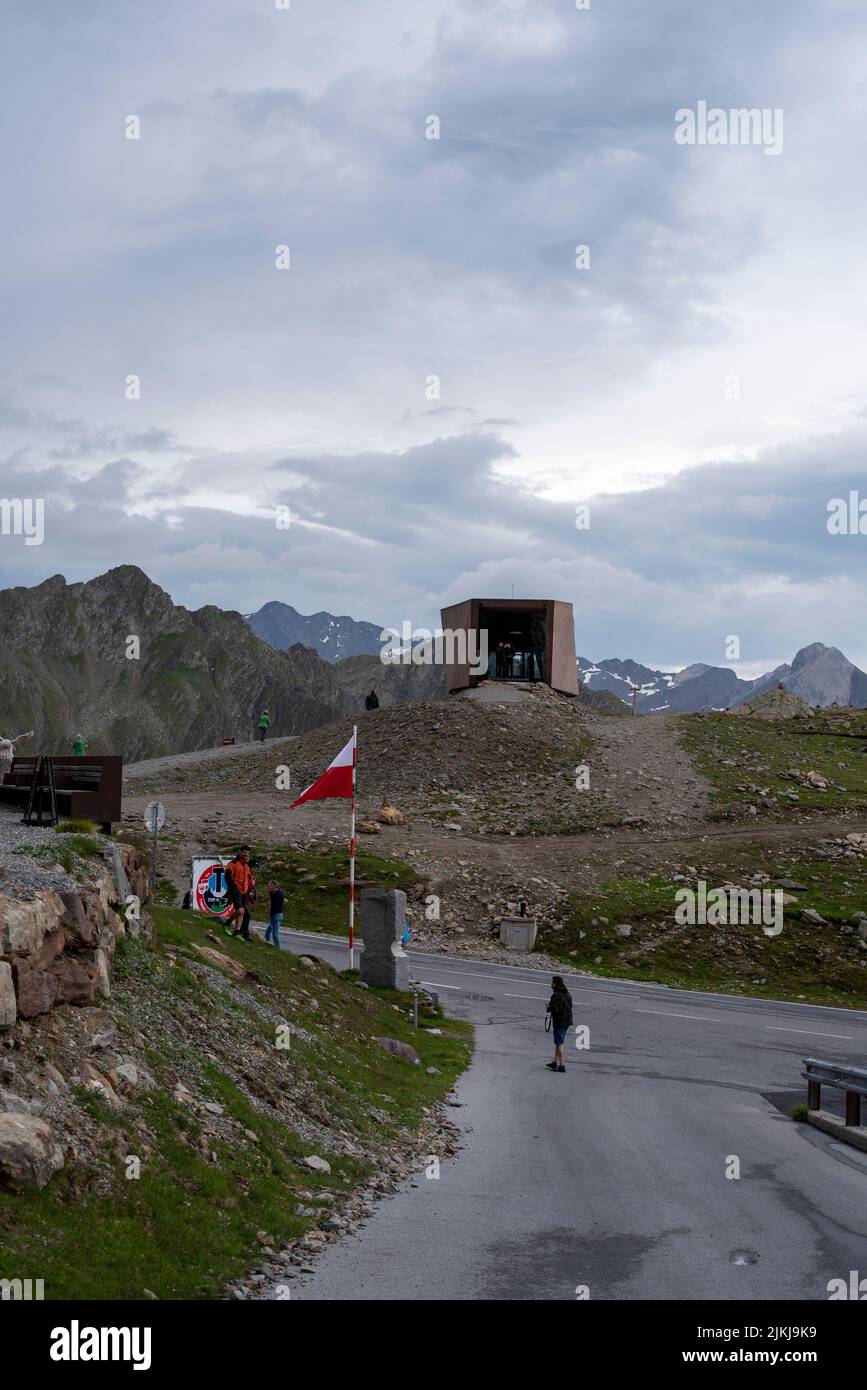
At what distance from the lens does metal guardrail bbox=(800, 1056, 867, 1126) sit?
15.6 metres

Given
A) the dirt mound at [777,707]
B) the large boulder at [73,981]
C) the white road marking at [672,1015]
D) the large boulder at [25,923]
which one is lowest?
the white road marking at [672,1015]

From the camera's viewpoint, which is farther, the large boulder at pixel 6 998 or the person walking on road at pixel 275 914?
the person walking on road at pixel 275 914

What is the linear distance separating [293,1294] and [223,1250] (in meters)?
0.78

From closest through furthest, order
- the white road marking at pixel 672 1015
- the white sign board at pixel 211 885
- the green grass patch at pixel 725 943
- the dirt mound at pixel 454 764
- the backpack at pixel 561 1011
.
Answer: the backpack at pixel 561 1011 < the white sign board at pixel 211 885 < the white road marking at pixel 672 1015 < the green grass patch at pixel 725 943 < the dirt mound at pixel 454 764

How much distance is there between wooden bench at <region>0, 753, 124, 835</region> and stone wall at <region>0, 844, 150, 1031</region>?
9.11 metres

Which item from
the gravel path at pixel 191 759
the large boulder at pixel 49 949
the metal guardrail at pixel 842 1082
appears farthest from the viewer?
the gravel path at pixel 191 759

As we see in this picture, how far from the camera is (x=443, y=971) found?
110 feet

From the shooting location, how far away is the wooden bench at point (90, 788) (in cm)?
2225

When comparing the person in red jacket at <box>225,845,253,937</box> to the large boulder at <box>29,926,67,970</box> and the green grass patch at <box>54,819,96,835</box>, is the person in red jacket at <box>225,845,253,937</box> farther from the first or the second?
the large boulder at <box>29,926,67,970</box>

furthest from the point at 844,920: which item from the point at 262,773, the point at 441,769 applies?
the point at 262,773

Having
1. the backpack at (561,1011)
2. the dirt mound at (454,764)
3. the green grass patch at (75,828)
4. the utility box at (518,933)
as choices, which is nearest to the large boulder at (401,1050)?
the backpack at (561,1011)

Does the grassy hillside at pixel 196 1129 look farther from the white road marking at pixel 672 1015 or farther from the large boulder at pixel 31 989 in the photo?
the white road marking at pixel 672 1015

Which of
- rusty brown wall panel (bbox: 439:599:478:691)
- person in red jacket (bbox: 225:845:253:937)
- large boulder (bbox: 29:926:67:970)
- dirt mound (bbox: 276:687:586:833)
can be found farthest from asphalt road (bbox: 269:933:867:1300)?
rusty brown wall panel (bbox: 439:599:478:691)

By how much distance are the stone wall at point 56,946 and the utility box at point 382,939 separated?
12.7 m
